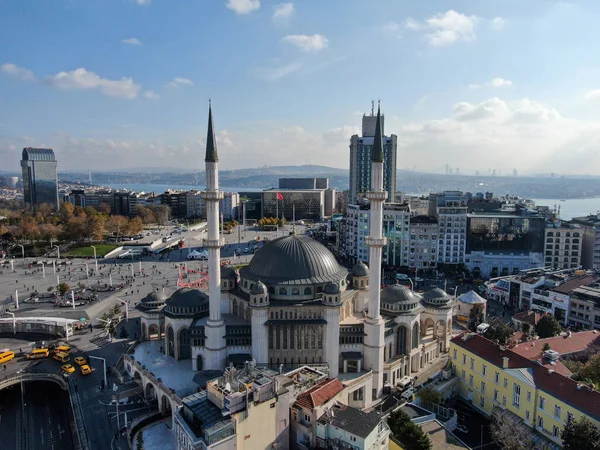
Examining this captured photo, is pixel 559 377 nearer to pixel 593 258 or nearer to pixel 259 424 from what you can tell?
pixel 259 424

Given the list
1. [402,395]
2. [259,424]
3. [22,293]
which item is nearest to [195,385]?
[259,424]

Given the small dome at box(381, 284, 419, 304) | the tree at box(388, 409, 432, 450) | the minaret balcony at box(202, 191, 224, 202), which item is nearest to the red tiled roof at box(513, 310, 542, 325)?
the small dome at box(381, 284, 419, 304)

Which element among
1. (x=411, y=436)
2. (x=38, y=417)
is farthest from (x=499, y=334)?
(x=38, y=417)

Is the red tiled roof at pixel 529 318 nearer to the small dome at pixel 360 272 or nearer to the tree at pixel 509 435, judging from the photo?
the small dome at pixel 360 272

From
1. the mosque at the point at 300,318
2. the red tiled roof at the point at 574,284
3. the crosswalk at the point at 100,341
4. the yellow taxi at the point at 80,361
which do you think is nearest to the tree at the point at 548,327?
the red tiled roof at the point at 574,284

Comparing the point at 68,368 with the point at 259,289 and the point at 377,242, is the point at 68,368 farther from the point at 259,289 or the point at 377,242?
the point at 377,242
